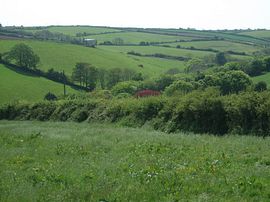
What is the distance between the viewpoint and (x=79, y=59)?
404 feet

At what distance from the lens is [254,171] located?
1129 cm

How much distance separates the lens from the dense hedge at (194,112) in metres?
23.1

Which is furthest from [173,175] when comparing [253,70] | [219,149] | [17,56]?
[17,56]

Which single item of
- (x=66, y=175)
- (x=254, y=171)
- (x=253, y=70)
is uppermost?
(x=254, y=171)

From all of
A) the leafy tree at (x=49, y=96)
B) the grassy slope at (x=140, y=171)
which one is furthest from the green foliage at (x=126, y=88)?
the grassy slope at (x=140, y=171)

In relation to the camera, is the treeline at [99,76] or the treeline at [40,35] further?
the treeline at [40,35]

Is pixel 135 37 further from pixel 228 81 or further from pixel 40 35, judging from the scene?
pixel 228 81

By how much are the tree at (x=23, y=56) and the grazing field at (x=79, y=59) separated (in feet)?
10.8

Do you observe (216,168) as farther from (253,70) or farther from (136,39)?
(136,39)

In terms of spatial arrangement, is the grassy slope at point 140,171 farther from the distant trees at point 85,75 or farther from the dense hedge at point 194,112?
the distant trees at point 85,75

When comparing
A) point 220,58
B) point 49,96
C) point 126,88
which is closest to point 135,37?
point 220,58

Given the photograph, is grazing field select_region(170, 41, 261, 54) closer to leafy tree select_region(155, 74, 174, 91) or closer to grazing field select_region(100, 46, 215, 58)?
grazing field select_region(100, 46, 215, 58)

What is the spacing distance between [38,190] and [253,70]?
9326 cm

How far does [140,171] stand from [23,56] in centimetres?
9974
